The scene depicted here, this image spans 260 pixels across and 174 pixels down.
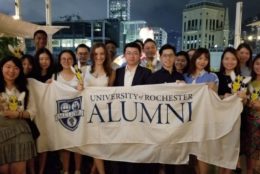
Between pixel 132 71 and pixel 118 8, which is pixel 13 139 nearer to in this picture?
pixel 132 71

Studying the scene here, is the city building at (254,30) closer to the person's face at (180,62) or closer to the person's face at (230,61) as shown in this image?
the person's face at (180,62)

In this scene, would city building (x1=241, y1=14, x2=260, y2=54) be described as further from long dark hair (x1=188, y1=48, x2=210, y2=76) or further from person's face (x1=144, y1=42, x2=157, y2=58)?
long dark hair (x1=188, y1=48, x2=210, y2=76)

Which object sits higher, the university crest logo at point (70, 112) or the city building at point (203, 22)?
the city building at point (203, 22)

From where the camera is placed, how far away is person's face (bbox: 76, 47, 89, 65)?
4.38 metres

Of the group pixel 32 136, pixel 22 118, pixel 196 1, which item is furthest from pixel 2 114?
pixel 196 1

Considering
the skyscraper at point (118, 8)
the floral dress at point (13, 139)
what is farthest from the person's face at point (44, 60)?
the skyscraper at point (118, 8)

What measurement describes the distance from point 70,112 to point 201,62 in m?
1.76

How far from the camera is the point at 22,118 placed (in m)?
3.24

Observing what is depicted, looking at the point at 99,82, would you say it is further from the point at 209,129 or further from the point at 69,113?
the point at 209,129

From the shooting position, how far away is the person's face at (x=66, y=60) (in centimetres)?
387

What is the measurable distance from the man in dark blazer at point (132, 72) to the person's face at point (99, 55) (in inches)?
10.9

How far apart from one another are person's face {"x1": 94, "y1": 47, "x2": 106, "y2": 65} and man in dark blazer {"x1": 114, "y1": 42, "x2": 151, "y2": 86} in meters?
0.28

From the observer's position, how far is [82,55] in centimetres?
438

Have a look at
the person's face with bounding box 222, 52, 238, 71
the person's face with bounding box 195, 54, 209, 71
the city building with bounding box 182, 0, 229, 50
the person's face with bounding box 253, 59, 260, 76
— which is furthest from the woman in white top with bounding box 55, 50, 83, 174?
the city building with bounding box 182, 0, 229, 50
